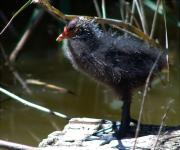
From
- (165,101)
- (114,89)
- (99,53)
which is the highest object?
(99,53)

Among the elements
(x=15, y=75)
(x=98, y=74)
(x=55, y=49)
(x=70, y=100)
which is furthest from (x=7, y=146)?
(x=55, y=49)

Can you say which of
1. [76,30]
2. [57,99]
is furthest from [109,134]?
[57,99]

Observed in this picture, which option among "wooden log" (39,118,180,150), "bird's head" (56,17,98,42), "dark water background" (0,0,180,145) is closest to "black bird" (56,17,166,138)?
"bird's head" (56,17,98,42)

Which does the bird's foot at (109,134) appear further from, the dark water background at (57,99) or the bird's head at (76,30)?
the dark water background at (57,99)

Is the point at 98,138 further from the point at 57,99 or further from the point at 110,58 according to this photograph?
the point at 57,99

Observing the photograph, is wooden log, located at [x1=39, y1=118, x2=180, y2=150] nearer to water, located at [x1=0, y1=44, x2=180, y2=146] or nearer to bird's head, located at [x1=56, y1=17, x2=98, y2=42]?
bird's head, located at [x1=56, y1=17, x2=98, y2=42]

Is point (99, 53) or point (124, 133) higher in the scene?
point (99, 53)

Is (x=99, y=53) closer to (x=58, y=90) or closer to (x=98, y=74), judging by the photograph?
(x=98, y=74)
